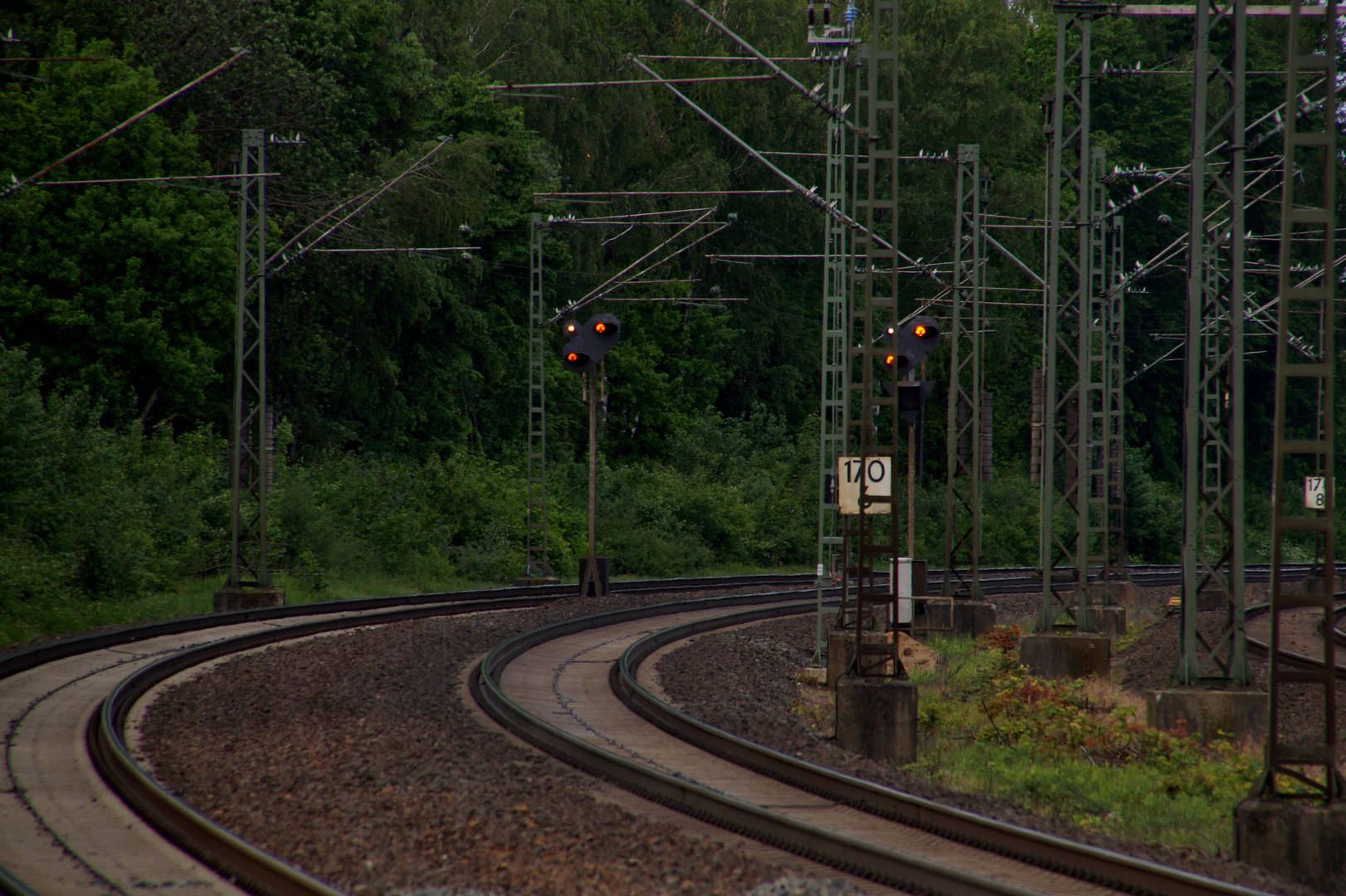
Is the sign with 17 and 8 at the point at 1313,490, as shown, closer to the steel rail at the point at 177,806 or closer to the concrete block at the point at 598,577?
the steel rail at the point at 177,806

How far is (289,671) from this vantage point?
17.2 meters

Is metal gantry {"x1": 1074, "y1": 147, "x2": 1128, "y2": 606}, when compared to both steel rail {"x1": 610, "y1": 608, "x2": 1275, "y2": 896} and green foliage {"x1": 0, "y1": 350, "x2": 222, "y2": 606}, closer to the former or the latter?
steel rail {"x1": 610, "y1": 608, "x2": 1275, "y2": 896}

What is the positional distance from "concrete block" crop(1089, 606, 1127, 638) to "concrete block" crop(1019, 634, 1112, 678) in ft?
15.3

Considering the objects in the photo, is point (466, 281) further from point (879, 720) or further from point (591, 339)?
point (879, 720)

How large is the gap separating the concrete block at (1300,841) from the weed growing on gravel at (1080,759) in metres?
1.07

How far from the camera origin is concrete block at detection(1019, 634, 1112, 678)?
18.4 m

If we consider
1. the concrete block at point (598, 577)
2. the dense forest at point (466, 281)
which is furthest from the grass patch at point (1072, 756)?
the concrete block at point (598, 577)

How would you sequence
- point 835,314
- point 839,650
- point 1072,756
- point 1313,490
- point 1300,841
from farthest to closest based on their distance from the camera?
point 835,314 → point 839,650 → point 1313,490 → point 1072,756 → point 1300,841

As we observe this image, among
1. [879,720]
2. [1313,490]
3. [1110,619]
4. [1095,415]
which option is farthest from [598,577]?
[1313,490]

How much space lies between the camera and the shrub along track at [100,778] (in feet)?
27.5

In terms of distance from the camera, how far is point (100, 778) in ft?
36.6

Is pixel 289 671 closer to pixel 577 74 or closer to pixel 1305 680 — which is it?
pixel 1305 680

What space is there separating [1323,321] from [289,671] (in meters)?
12.9

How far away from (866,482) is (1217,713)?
4.26 metres
